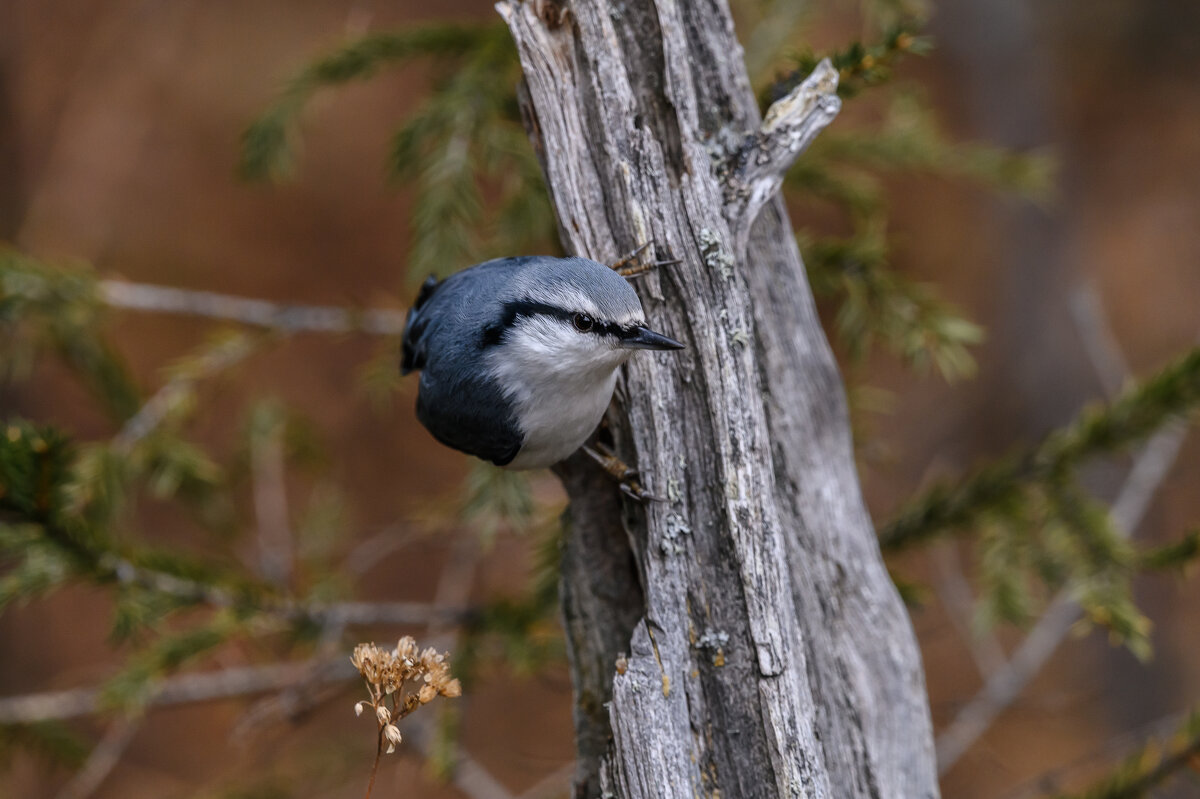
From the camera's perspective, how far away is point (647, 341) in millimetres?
1414

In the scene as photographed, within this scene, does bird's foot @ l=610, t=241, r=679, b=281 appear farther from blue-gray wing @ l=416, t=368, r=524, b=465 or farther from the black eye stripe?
blue-gray wing @ l=416, t=368, r=524, b=465

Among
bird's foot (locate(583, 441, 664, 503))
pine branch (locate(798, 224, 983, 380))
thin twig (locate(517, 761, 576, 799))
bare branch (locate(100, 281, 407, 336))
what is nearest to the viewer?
bird's foot (locate(583, 441, 664, 503))

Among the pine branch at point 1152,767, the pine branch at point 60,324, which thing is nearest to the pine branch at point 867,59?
the pine branch at point 1152,767

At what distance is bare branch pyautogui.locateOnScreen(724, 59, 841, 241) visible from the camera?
1.49 meters

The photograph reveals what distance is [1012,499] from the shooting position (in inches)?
79.5

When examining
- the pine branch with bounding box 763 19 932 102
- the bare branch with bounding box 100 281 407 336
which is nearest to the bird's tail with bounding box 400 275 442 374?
the bare branch with bounding box 100 281 407 336

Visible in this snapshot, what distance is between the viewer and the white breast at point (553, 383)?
5.04 feet

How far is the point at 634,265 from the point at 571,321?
0.14 metres

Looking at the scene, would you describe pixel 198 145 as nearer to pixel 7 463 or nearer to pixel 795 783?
pixel 7 463

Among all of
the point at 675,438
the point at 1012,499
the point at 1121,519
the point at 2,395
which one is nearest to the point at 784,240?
the point at 675,438

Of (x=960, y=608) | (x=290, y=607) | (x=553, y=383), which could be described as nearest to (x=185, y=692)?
(x=290, y=607)

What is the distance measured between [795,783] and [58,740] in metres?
2.09

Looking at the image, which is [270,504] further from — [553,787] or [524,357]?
[524,357]

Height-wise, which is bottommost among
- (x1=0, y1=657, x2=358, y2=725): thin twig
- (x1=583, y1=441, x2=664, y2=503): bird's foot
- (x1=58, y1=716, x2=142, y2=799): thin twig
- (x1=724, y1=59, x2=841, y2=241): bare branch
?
(x1=58, y1=716, x2=142, y2=799): thin twig
